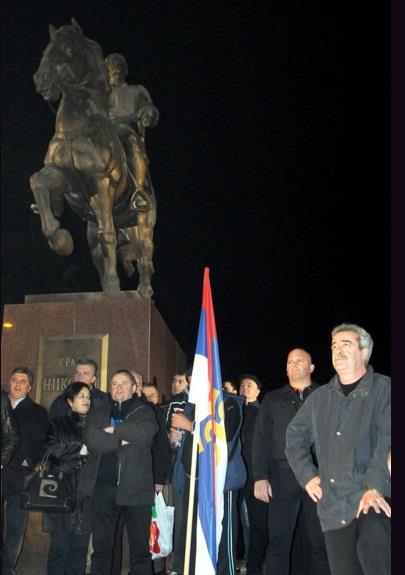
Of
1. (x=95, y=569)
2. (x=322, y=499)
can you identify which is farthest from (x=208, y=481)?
(x=322, y=499)

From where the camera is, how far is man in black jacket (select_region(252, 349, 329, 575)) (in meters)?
5.73

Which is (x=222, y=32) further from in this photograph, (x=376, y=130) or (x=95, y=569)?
(x=95, y=569)

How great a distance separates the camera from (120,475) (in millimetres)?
6086

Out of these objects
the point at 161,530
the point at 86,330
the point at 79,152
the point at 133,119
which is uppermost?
the point at 133,119

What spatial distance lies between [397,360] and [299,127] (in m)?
18.5

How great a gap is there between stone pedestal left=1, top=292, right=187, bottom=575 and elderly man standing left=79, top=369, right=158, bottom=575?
6.96 ft

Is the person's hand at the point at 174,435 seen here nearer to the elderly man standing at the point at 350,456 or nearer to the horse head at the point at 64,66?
the elderly man standing at the point at 350,456

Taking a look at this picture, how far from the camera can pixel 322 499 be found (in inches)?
172

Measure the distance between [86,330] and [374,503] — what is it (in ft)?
16.5

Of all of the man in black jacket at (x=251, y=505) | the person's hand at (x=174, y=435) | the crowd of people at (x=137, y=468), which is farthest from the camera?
the person's hand at (x=174, y=435)

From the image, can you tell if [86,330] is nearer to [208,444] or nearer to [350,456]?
[208,444]

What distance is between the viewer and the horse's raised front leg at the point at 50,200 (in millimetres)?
9438

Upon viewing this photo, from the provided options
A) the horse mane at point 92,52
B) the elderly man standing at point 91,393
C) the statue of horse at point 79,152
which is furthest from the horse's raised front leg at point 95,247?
the elderly man standing at point 91,393

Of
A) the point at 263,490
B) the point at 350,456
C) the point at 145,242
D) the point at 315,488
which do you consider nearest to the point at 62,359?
the point at 145,242
